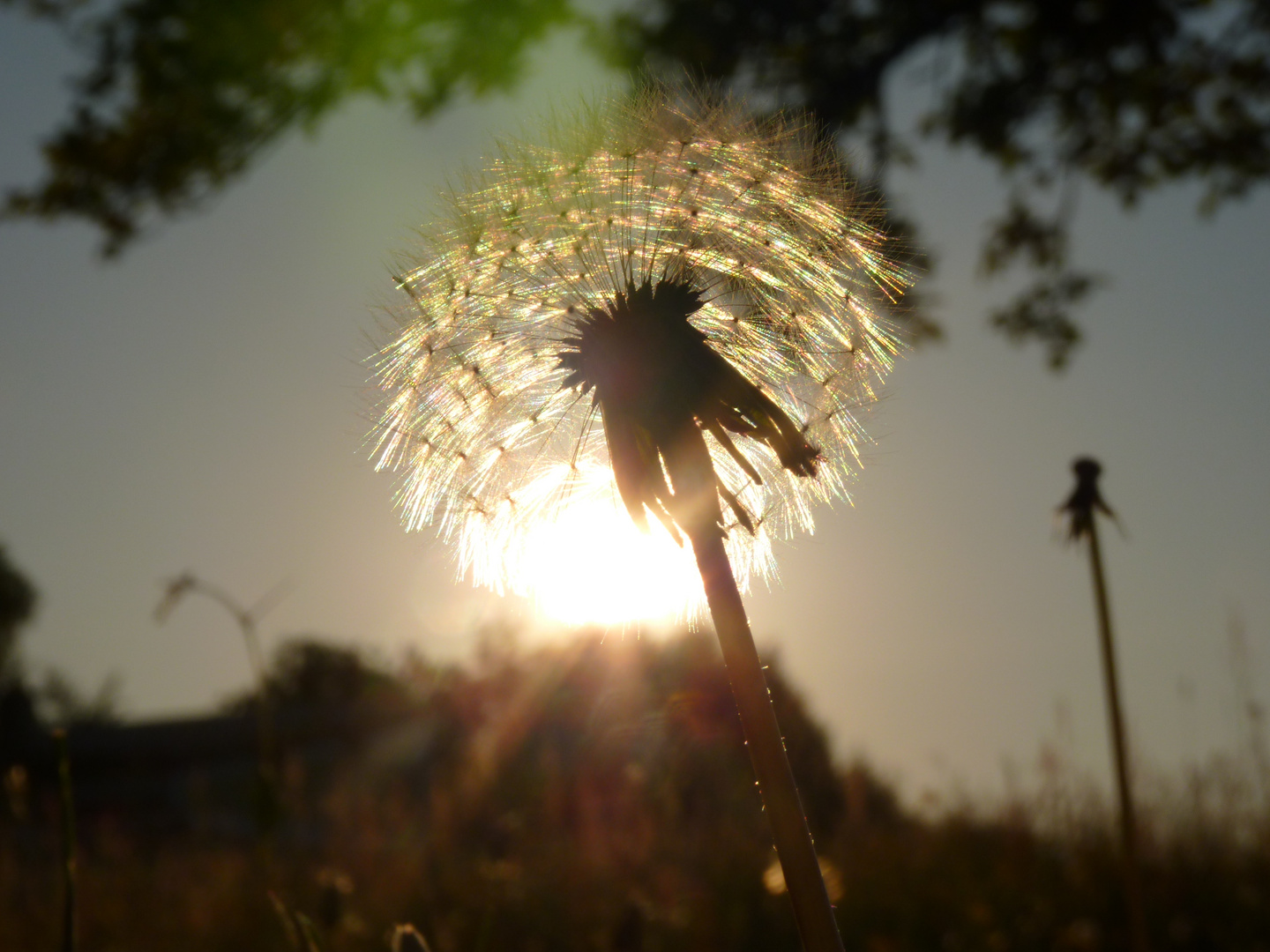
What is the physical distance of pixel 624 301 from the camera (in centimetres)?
159

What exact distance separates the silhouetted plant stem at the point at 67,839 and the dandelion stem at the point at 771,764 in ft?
1.90

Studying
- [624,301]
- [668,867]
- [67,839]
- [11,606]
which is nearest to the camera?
[67,839]

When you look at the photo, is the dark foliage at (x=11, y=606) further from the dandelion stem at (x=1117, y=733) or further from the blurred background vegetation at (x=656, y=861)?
the dandelion stem at (x=1117, y=733)

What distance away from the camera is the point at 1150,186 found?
26.3ft

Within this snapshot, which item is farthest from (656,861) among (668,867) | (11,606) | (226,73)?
(11,606)

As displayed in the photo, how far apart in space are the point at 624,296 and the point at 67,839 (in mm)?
964

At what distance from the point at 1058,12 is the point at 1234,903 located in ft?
18.0

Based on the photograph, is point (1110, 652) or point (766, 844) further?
point (766, 844)

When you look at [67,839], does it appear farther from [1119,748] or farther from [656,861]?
[656,861]

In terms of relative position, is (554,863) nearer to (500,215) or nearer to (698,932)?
(698,932)

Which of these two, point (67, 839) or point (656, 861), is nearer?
point (67, 839)

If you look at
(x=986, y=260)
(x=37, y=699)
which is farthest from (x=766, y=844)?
(x=37, y=699)

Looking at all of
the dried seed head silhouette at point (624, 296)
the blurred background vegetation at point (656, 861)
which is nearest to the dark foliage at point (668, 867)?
the blurred background vegetation at point (656, 861)

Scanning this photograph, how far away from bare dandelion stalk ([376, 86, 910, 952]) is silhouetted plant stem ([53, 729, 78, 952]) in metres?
0.79
